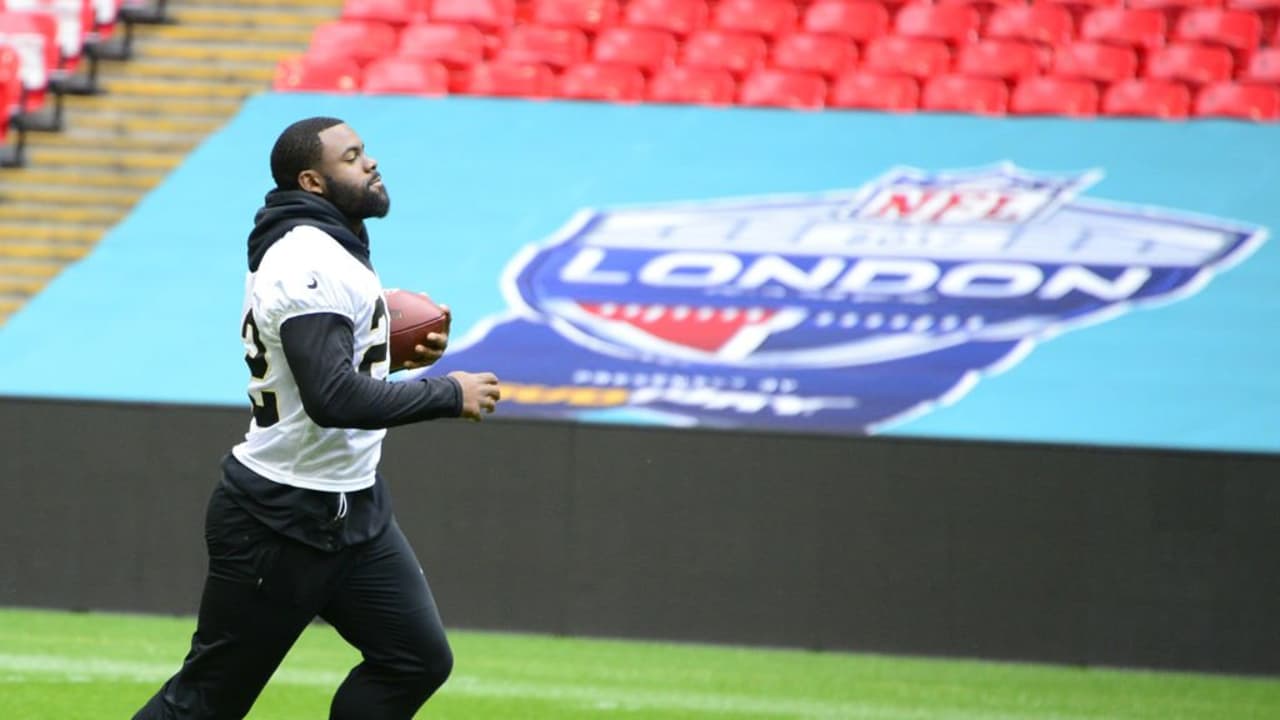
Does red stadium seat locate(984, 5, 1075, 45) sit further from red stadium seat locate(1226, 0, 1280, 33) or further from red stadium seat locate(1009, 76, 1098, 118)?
red stadium seat locate(1226, 0, 1280, 33)

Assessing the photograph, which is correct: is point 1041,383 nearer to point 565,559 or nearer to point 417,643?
point 565,559

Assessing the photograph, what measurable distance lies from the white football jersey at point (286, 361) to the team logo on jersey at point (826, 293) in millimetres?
5313

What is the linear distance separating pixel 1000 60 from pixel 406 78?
4085 millimetres

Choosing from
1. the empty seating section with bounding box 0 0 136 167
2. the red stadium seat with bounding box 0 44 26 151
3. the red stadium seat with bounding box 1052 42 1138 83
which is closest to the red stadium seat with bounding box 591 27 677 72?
the red stadium seat with bounding box 1052 42 1138 83

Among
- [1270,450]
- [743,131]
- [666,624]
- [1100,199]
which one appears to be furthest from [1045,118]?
[666,624]

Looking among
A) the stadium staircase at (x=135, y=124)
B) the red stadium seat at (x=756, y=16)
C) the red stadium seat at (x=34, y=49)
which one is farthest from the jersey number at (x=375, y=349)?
the red stadium seat at (x=34, y=49)

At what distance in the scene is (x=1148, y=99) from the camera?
1343 centimetres

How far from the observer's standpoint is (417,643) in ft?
16.4

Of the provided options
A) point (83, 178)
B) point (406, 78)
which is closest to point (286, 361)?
point (406, 78)

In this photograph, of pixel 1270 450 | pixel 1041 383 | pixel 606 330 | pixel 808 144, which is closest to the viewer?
pixel 1270 450

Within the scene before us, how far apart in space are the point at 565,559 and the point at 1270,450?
3365 mm

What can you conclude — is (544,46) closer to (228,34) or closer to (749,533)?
(228,34)

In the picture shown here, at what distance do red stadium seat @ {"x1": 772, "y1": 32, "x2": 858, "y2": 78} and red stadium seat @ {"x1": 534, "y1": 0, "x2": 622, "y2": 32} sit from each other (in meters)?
1.37

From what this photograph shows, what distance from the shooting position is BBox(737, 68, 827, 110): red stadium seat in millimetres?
13758
